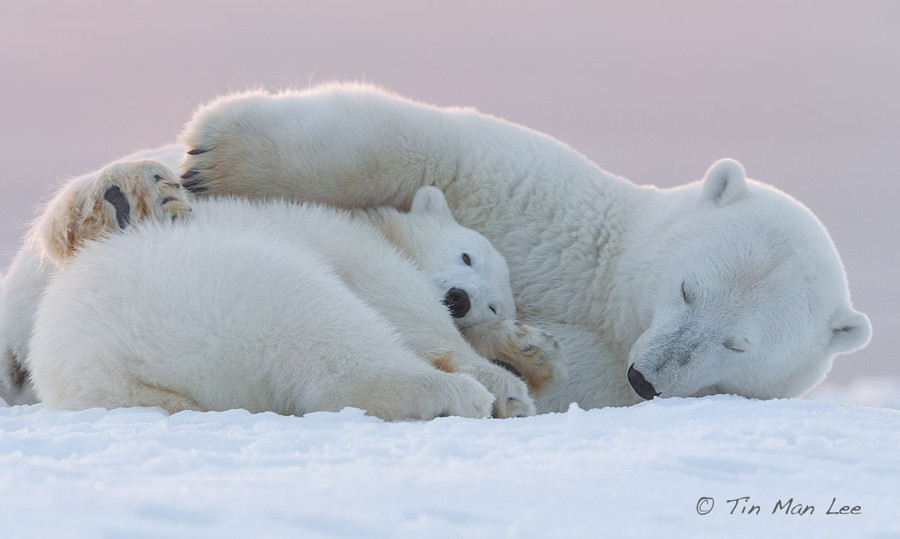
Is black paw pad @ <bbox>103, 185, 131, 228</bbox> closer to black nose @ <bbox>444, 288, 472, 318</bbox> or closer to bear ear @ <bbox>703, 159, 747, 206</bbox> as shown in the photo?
black nose @ <bbox>444, 288, 472, 318</bbox>

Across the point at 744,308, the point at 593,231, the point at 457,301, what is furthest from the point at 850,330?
the point at 457,301

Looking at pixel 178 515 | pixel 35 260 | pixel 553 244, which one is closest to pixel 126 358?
pixel 178 515

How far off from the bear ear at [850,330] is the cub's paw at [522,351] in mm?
1143

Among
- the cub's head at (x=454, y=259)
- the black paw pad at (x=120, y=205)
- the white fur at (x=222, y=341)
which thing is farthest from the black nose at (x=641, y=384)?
the black paw pad at (x=120, y=205)

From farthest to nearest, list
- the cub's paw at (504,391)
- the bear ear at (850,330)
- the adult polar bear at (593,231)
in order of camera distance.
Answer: the bear ear at (850,330)
the adult polar bear at (593,231)
the cub's paw at (504,391)

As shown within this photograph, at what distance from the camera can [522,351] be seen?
361cm

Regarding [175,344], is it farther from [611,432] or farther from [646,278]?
[646,278]

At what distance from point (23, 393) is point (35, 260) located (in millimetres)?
561

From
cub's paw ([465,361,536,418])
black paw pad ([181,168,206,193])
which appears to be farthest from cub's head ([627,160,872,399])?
black paw pad ([181,168,206,193])

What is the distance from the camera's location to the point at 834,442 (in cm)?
231

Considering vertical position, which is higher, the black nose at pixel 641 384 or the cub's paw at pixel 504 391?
the cub's paw at pixel 504 391

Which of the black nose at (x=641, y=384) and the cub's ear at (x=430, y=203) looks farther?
the cub's ear at (x=430, y=203)

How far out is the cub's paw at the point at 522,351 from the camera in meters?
3.61

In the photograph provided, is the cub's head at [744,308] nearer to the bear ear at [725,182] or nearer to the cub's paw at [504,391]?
the bear ear at [725,182]
